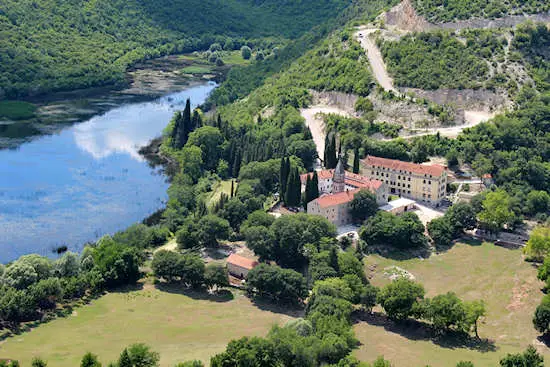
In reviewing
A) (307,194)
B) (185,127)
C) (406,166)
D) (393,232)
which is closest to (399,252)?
(393,232)

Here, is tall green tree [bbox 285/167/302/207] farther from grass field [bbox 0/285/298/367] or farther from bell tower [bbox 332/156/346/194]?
grass field [bbox 0/285/298/367]

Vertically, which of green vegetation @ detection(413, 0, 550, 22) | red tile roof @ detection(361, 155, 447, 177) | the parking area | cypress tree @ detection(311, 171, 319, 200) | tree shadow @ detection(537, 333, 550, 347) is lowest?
tree shadow @ detection(537, 333, 550, 347)

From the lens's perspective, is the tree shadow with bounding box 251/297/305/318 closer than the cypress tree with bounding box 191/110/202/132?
Yes

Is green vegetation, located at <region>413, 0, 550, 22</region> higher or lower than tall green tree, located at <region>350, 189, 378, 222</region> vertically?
higher

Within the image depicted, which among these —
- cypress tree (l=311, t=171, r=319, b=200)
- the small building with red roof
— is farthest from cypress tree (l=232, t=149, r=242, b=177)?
the small building with red roof

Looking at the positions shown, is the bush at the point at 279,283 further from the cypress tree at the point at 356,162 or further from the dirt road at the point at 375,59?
the dirt road at the point at 375,59

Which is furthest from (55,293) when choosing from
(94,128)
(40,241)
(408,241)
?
(94,128)
